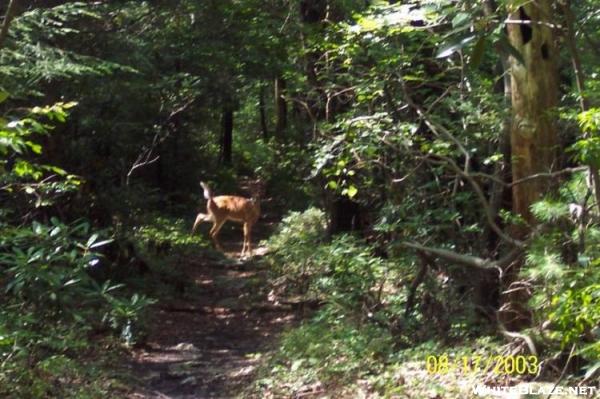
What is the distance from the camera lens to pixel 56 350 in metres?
9.17

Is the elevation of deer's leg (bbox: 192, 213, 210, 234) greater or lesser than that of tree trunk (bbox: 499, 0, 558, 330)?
lesser

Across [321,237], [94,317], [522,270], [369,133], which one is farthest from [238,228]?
[522,270]

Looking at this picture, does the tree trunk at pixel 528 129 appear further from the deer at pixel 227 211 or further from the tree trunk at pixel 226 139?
the tree trunk at pixel 226 139

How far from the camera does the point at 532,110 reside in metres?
8.18

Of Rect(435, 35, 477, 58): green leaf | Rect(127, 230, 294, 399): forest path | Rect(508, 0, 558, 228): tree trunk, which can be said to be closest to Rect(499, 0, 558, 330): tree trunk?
Rect(508, 0, 558, 228): tree trunk

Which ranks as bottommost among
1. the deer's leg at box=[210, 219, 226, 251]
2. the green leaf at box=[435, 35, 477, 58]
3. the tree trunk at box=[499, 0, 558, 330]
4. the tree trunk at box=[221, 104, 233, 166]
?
the deer's leg at box=[210, 219, 226, 251]

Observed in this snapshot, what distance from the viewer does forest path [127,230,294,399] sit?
973cm

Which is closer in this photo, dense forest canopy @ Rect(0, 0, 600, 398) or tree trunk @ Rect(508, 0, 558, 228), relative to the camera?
dense forest canopy @ Rect(0, 0, 600, 398)

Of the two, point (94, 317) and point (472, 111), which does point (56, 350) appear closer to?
point (94, 317)

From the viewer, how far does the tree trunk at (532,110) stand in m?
7.96

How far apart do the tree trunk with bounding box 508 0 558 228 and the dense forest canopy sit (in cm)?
2

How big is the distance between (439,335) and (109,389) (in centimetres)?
337

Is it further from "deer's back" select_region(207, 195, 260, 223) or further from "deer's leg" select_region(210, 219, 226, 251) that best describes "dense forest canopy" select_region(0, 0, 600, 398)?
"deer's back" select_region(207, 195, 260, 223)

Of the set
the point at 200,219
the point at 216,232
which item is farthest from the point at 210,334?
the point at 216,232
